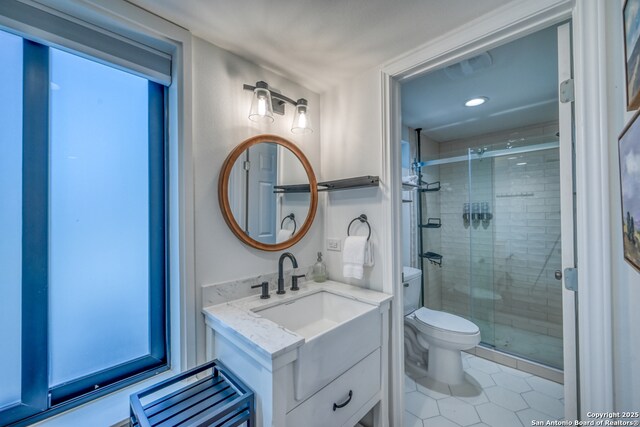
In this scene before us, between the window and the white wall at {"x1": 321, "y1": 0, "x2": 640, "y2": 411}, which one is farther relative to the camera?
the window

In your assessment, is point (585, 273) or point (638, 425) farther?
point (585, 273)

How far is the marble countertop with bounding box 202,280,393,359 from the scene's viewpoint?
2.91ft

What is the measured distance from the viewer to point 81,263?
1.06 metres

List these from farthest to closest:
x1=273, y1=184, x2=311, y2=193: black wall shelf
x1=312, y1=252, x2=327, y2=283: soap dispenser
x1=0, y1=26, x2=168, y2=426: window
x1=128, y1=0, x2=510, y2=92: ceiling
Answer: x1=312, y1=252, x2=327, y2=283: soap dispenser, x1=273, y1=184, x2=311, y2=193: black wall shelf, x1=128, y1=0, x2=510, y2=92: ceiling, x1=0, y1=26, x2=168, y2=426: window

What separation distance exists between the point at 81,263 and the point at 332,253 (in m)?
1.27

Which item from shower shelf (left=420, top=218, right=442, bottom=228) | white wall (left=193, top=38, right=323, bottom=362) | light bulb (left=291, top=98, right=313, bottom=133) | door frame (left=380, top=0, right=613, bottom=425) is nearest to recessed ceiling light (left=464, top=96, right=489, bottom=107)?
door frame (left=380, top=0, right=613, bottom=425)

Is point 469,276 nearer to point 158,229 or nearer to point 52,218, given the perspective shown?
point 158,229

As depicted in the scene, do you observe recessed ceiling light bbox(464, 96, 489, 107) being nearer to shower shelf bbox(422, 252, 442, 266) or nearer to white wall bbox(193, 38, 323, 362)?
shower shelf bbox(422, 252, 442, 266)

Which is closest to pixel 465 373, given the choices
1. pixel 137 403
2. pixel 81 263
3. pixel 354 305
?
pixel 354 305

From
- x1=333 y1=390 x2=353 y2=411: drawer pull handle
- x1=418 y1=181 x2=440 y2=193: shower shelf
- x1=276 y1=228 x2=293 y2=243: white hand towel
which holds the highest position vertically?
x1=418 y1=181 x2=440 y2=193: shower shelf

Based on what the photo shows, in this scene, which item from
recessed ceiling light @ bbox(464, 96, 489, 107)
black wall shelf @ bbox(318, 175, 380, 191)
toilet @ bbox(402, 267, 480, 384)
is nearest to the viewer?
black wall shelf @ bbox(318, 175, 380, 191)

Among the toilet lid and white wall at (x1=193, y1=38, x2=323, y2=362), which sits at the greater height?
white wall at (x1=193, y1=38, x2=323, y2=362)

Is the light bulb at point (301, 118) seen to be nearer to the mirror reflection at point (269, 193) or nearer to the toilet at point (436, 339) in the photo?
the mirror reflection at point (269, 193)

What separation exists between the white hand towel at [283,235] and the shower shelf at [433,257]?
5.72 ft
